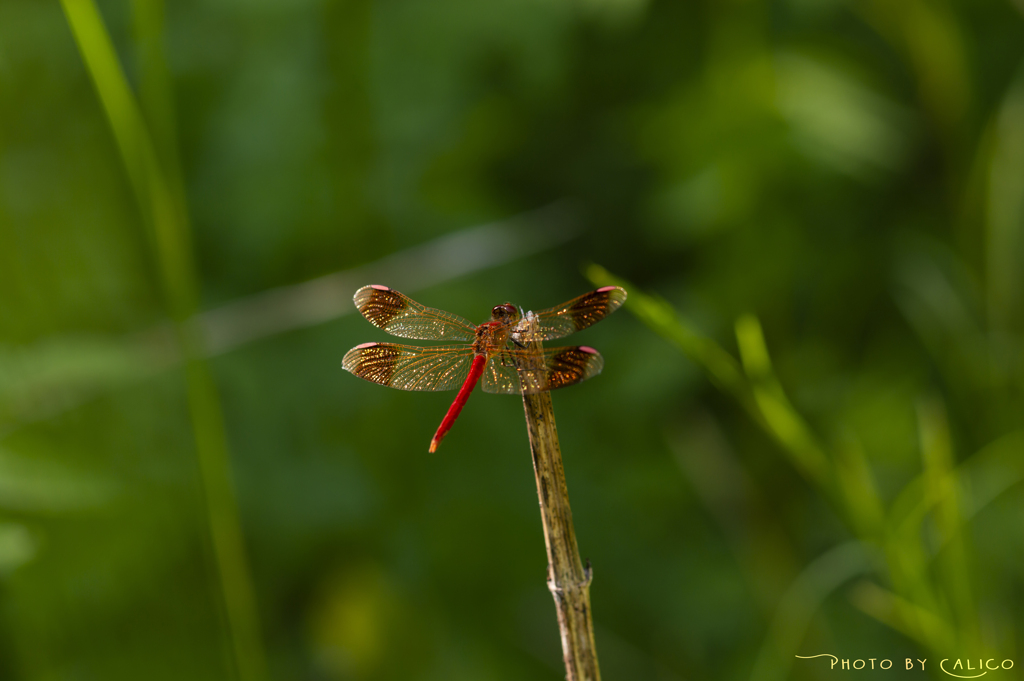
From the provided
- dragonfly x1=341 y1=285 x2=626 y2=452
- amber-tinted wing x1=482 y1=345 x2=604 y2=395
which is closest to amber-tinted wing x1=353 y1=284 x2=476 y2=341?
dragonfly x1=341 y1=285 x2=626 y2=452

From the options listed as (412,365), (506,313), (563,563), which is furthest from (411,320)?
(563,563)

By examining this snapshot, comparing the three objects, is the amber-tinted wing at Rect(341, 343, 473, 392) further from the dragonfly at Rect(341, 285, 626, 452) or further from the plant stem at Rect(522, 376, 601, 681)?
the plant stem at Rect(522, 376, 601, 681)

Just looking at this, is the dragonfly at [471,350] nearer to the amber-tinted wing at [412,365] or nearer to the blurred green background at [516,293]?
the amber-tinted wing at [412,365]

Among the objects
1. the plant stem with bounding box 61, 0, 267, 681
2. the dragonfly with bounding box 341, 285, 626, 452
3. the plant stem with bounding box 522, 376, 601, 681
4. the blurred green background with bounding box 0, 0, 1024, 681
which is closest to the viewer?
the plant stem with bounding box 522, 376, 601, 681

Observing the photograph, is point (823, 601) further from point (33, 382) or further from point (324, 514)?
point (33, 382)

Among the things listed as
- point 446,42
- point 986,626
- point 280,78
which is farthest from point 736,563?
point 280,78

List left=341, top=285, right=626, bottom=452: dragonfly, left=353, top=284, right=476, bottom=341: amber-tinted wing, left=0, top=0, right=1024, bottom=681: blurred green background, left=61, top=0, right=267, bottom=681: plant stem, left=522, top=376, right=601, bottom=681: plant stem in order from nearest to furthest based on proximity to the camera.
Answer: left=522, top=376, right=601, bottom=681: plant stem
left=341, top=285, right=626, bottom=452: dragonfly
left=61, top=0, right=267, bottom=681: plant stem
left=353, top=284, right=476, bottom=341: amber-tinted wing
left=0, top=0, right=1024, bottom=681: blurred green background

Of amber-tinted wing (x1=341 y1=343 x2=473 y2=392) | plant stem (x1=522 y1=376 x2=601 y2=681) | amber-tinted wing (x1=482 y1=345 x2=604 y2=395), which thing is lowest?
plant stem (x1=522 y1=376 x2=601 y2=681)
